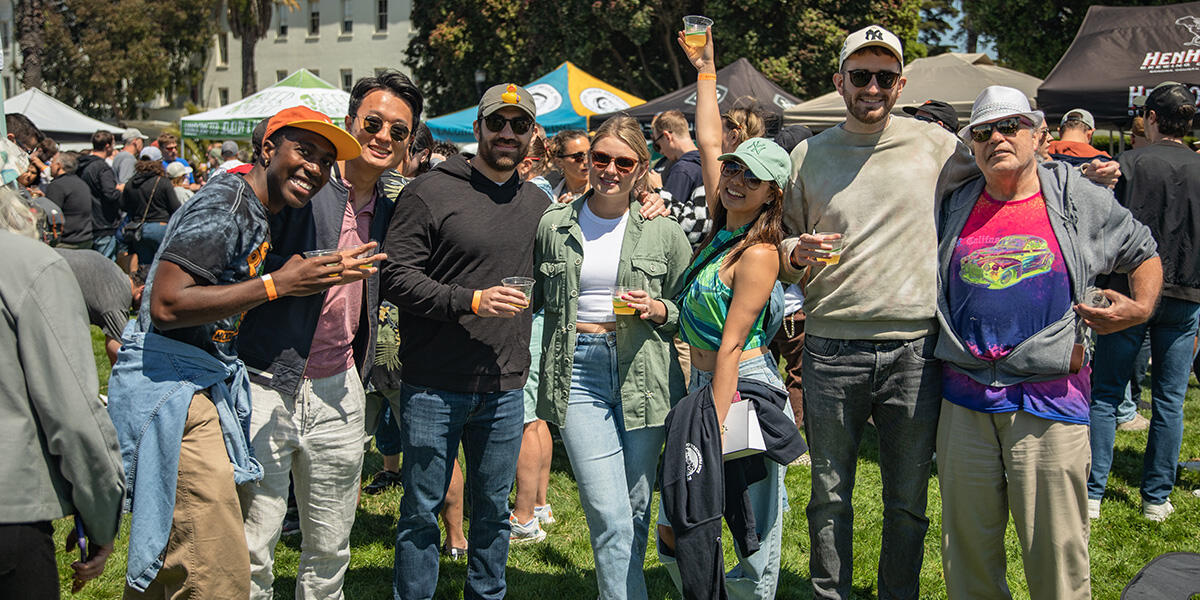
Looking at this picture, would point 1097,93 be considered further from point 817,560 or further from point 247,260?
point 247,260

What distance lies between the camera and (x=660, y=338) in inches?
149

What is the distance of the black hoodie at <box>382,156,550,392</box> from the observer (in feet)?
11.7

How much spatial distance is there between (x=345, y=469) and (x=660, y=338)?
1.37 metres

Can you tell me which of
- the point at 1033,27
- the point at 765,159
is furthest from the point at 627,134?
the point at 1033,27

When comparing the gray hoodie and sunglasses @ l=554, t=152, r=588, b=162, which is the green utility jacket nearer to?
the gray hoodie

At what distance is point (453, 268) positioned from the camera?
3.62 meters

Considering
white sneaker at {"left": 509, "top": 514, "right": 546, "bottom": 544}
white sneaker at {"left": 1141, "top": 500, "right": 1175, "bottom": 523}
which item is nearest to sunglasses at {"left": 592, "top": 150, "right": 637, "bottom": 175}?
white sneaker at {"left": 509, "top": 514, "right": 546, "bottom": 544}

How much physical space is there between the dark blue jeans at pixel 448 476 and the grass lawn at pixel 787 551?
2.63 ft

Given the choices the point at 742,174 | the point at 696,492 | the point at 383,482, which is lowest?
the point at 383,482

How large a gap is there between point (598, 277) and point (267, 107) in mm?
14257

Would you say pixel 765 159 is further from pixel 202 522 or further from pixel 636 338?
pixel 202 522

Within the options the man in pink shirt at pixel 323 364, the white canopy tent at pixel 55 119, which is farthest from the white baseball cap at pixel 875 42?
the white canopy tent at pixel 55 119

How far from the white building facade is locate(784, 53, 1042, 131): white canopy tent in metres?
35.1

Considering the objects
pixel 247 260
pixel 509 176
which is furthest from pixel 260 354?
pixel 509 176
